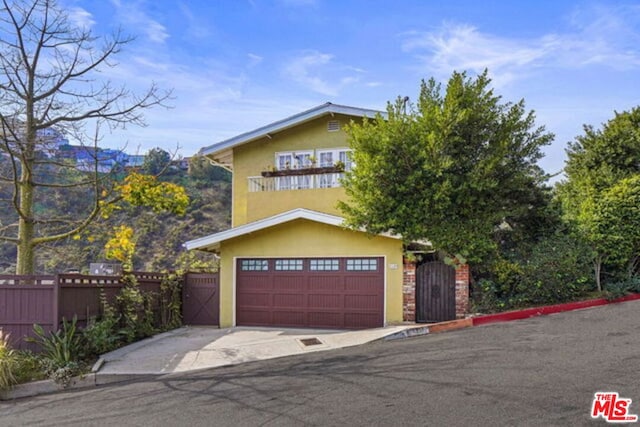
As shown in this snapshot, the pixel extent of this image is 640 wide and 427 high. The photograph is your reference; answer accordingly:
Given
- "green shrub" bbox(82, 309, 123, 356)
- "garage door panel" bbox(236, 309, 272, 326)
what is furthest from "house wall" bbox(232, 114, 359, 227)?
"green shrub" bbox(82, 309, 123, 356)

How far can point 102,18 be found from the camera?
13406 mm

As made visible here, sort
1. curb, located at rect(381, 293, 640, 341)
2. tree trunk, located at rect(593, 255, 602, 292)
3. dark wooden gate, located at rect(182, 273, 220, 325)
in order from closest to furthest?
curb, located at rect(381, 293, 640, 341), tree trunk, located at rect(593, 255, 602, 292), dark wooden gate, located at rect(182, 273, 220, 325)

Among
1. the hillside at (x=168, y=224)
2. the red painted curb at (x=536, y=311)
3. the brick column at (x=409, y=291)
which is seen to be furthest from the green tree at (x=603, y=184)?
the hillside at (x=168, y=224)

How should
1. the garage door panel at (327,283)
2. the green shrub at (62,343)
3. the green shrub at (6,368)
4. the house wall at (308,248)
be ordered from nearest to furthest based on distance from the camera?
the green shrub at (6,368) < the green shrub at (62,343) < the house wall at (308,248) < the garage door panel at (327,283)

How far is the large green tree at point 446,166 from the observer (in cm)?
1323

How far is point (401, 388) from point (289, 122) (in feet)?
40.2

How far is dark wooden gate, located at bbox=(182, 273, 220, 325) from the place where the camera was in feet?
53.6

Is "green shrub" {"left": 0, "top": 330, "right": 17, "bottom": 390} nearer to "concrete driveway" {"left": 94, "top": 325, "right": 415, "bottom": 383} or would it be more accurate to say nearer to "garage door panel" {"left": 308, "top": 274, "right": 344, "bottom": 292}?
"concrete driveway" {"left": 94, "top": 325, "right": 415, "bottom": 383}

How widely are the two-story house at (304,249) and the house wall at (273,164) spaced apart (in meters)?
0.04

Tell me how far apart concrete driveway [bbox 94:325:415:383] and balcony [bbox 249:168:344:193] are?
16.2 ft

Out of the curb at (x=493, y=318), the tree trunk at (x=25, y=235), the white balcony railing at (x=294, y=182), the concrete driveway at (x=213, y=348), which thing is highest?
the white balcony railing at (x=294, y=182)

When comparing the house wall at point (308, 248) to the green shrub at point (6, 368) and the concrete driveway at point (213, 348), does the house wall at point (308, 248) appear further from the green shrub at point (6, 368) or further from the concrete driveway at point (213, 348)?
the green shrub at point (6, 368)

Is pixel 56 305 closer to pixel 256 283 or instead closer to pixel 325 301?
pixel 256 283

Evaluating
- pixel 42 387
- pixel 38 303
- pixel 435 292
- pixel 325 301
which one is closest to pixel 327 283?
pixel 325 301
